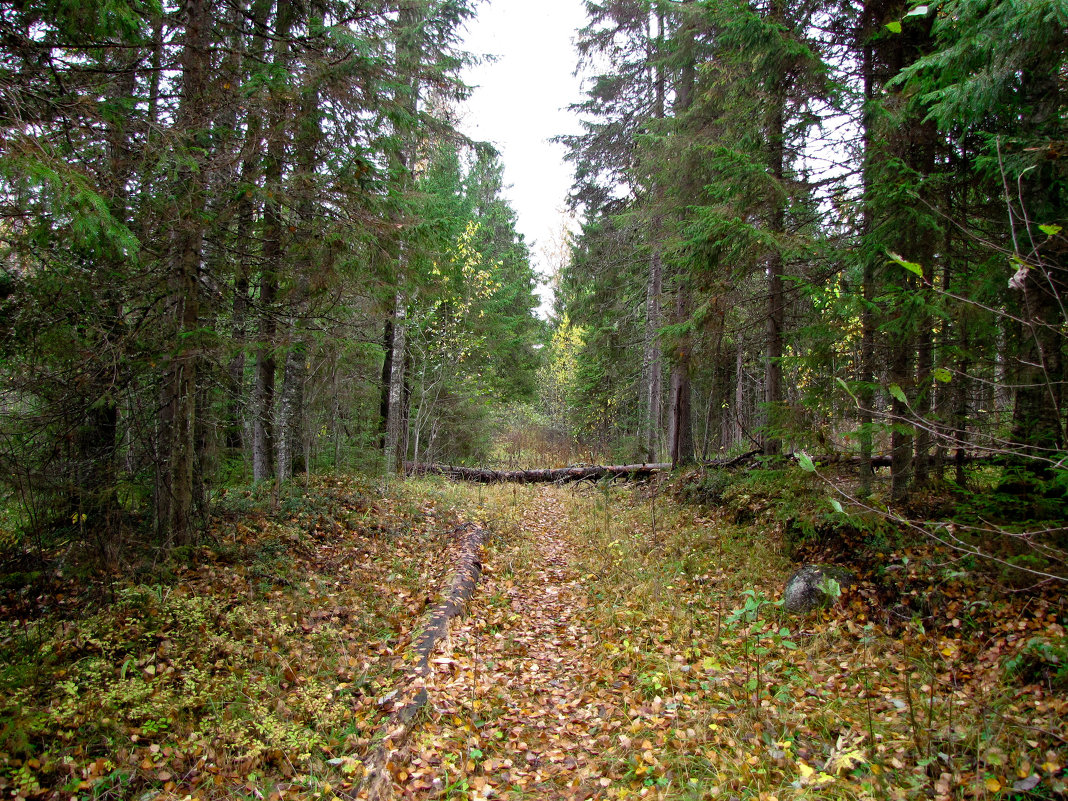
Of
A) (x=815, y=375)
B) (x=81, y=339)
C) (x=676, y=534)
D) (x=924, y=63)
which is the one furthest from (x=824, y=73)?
(x=81, y=339)

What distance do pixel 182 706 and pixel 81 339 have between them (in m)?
3.64

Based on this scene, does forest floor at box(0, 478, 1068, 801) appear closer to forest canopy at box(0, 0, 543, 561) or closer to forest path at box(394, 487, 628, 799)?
forest path at box(394, 487, 628, 799)

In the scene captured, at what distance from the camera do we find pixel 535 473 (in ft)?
55.3

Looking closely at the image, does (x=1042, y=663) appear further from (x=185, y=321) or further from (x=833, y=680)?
(x=185, y=321)

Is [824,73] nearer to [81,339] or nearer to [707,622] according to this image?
[707,622]

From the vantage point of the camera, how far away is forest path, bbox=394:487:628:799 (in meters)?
3.65

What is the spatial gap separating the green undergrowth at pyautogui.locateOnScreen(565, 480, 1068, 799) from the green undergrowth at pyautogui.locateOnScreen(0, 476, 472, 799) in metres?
2.16

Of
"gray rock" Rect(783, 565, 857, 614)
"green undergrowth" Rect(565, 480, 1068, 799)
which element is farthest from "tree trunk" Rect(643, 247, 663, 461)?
"gray rock" Rect(783, 565, 857, 614)

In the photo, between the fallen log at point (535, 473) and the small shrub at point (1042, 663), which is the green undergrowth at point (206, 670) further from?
the fallen log at point (535, 473)

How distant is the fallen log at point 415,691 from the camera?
346 centimetres

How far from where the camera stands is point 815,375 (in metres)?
7.10

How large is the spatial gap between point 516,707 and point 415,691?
861 mm

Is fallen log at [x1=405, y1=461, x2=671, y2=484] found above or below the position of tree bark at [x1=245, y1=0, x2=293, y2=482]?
below

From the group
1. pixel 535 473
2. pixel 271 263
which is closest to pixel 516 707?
pixel 271 263
